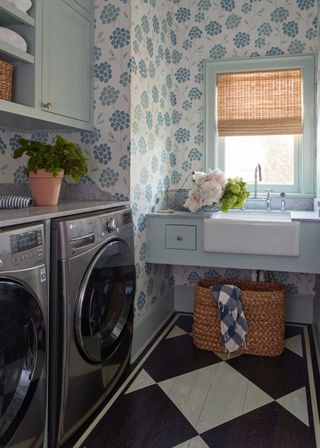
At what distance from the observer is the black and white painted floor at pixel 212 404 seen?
1665 mm

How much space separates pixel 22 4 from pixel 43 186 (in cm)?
79

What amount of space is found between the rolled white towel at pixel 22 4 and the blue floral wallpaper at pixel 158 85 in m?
0.56

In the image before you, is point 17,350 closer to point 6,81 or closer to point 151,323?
point 6,81

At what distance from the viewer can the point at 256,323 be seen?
2.43m

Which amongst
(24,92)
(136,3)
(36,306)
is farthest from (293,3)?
(36,306)

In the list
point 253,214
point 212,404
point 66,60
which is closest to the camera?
point 212,404

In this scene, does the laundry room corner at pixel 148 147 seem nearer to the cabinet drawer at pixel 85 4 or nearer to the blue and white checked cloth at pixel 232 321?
the cabinet drawer at pixel 85 4

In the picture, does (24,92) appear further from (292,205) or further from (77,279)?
(292,205)

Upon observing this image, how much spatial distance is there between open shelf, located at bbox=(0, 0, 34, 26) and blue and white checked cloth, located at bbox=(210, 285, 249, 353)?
1704 millimetres

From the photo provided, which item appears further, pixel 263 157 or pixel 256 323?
pixel 263 157

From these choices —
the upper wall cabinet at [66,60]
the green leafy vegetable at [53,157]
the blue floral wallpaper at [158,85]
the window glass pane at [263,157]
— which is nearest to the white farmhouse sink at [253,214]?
the window glass pane at [263,157]

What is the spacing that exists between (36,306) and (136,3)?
1.80 m

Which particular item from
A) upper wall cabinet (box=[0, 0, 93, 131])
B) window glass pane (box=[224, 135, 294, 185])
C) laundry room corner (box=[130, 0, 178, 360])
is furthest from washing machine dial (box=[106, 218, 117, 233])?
window glass pane (box=[224, 135, 294, 185])

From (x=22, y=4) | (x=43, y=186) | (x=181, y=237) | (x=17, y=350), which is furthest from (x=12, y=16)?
(x=181, y=237)
